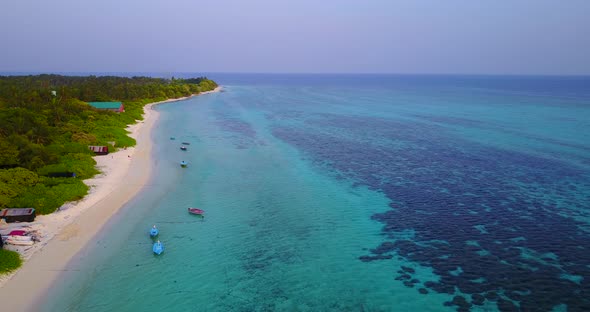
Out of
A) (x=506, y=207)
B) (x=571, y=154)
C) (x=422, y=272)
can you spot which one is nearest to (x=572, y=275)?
(x=422, y=272)

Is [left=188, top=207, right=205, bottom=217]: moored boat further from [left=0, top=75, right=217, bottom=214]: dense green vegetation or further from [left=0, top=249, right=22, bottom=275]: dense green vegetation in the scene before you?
[left=0, top=249, right=22, bottom=275]: dense green vegetation

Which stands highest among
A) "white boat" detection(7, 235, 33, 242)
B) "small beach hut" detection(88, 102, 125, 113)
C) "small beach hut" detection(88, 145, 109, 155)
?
"small beach hut" detection(88, 102, 125, 113)

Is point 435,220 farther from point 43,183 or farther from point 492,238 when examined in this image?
point 43,183

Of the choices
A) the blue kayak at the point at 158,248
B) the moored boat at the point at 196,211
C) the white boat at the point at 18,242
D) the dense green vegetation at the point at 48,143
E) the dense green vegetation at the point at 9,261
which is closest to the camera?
the dense green vegetation at the point at 9,261

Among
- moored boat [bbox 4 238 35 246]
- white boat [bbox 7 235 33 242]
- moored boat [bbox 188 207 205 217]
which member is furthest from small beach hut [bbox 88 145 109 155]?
moored boat [bbox 4 238 35 246]

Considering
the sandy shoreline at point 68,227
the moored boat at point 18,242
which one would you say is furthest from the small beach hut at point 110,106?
the moored boat at point 18,242

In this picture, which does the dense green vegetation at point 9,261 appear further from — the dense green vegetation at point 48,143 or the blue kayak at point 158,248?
the blue kayak at point 158,248

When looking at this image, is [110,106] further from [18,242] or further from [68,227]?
[18,242]
